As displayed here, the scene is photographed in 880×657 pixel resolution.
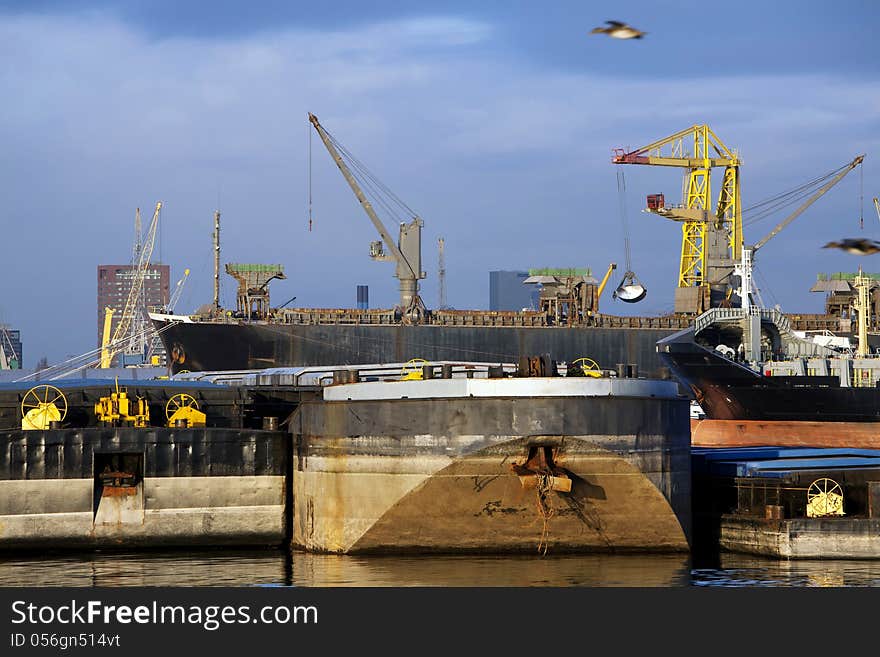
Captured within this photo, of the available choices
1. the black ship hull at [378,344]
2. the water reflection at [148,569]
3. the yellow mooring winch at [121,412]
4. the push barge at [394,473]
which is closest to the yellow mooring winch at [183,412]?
the yellow mooring winch at [121,412]

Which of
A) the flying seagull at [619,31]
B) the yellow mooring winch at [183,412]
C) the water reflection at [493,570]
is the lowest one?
the water reflection at [493,570]

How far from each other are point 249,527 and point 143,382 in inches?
428

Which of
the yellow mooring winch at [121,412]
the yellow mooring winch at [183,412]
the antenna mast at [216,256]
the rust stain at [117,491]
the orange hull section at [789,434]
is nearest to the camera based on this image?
the rust stain at [117,491]

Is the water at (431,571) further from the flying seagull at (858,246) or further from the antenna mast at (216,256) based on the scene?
the antenna mast at (216,256)

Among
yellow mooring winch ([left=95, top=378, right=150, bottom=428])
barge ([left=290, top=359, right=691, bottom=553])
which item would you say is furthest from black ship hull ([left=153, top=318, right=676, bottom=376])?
barge ([left=290, top=359, right=691, bottom=553])

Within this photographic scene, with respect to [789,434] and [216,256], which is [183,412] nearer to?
[789,434]

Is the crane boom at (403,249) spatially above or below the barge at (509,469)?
above

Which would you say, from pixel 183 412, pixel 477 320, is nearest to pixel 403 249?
pixel 477 320

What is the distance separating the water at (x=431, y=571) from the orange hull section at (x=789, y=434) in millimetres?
45259

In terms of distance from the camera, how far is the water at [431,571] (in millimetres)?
38344

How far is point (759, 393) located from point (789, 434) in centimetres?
468

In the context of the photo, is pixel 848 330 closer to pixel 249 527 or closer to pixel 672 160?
pixel 672 160

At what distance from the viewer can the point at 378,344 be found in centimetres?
12900
